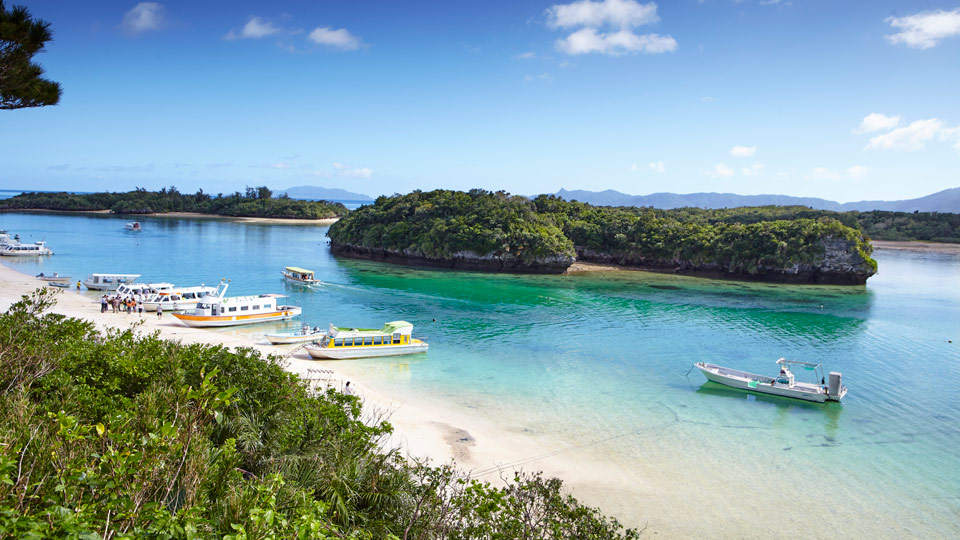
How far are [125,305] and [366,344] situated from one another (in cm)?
1847

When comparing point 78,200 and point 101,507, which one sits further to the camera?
point 78,200

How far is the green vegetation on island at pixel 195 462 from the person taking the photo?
17.6ft

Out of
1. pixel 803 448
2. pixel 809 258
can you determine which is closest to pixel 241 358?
pixel 803 448

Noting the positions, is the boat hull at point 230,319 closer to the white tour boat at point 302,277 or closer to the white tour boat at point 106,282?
the white tour boat at point 106,282

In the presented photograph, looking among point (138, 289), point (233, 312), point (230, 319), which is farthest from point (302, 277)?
point (230, 319)

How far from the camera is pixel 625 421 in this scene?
21.2 m

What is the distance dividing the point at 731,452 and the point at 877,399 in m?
11.7

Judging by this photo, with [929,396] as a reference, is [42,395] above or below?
above

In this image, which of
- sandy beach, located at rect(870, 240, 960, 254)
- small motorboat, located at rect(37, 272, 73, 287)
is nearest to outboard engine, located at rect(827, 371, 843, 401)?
small motorboat, located at rect(37, 272, 73, 287)

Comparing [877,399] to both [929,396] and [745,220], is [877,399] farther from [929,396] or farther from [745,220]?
[745,220]

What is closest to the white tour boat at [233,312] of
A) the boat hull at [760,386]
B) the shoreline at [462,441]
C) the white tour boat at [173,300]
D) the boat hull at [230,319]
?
the boat hull at [230,319]

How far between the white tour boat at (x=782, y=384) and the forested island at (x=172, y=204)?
491 ft

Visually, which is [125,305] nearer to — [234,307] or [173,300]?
[173,300]

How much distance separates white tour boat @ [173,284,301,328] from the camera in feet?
110
